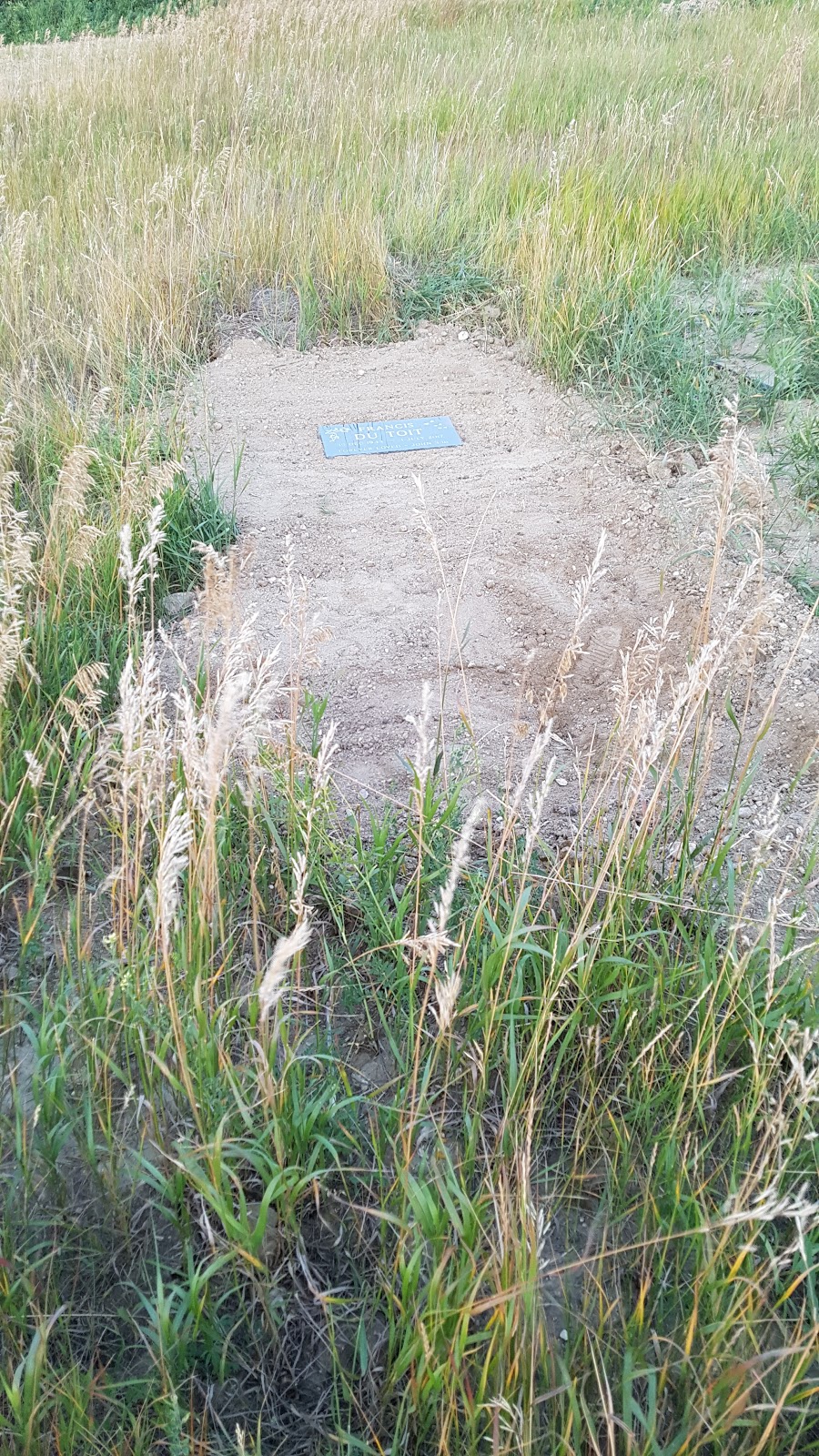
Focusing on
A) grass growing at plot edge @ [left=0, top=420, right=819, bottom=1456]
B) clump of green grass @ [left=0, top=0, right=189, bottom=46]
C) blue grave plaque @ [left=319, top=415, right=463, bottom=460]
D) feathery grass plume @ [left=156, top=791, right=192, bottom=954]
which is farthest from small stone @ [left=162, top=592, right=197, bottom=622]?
clump of green grass @ [left=0, top=0, right=189, bottom=46]

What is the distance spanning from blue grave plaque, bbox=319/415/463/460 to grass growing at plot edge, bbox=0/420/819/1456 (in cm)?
220

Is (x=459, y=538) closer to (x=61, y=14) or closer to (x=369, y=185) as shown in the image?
(x=369, y=185)

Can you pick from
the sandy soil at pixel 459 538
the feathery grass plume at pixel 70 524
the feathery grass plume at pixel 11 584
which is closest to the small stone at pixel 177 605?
the sandy soil at pixel 459 538

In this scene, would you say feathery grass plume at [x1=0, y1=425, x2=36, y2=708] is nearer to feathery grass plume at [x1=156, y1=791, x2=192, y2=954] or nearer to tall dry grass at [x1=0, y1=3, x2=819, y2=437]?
feathery grass plume at [x1=156, y1=791, x2=192, y2=954]

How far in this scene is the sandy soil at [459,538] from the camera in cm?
307

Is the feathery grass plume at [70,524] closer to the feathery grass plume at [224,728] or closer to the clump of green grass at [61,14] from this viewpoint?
the feathery grass plume at [224,728]

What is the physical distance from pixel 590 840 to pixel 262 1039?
1.07m

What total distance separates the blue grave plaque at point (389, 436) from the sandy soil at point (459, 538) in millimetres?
55

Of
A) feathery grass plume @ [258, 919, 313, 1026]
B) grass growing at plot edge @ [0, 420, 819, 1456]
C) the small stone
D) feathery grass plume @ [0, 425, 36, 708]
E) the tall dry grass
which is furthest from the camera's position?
the tall dry grass

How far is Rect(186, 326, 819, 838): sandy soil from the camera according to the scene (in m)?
3.07

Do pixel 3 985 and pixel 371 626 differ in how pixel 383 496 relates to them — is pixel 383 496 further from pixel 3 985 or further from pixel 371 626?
pixel 3 985

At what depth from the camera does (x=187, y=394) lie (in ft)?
14.8

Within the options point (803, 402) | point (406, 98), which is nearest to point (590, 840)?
point (803, 402)

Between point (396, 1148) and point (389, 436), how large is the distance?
3.25m
